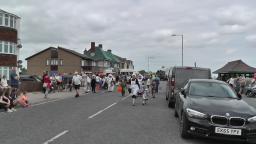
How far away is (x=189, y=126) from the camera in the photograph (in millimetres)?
9391

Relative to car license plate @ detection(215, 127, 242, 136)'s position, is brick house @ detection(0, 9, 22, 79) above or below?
above

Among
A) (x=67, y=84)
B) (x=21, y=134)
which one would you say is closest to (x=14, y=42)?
(x=67, y=84)

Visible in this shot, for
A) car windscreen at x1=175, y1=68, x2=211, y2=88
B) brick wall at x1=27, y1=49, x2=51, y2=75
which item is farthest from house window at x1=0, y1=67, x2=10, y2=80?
brick wall at x1=27, y1=49, x2=51, y2=75

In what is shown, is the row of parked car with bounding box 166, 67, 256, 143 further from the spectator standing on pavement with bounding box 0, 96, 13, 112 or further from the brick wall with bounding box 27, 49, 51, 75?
the brick wall with bounding box 27, 49, 51, 75

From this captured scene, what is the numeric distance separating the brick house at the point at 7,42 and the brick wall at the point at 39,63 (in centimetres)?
5075

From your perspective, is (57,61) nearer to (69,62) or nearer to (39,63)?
(69,62)

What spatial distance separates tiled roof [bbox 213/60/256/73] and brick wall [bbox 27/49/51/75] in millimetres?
40834

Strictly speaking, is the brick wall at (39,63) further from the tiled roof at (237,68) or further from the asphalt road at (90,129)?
the asphalt road at (90,129)

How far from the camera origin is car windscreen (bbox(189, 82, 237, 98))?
444 inches

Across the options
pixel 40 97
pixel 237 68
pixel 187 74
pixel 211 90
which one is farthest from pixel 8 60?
pixel 237 68

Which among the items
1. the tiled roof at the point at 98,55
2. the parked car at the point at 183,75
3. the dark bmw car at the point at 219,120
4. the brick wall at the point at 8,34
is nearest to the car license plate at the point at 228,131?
the dark bmw car at the point at 219,120

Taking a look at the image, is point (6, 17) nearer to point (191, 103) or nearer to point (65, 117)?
point (65, 117)

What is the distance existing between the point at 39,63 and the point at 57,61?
15.9 feet

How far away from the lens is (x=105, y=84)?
1684 inches
